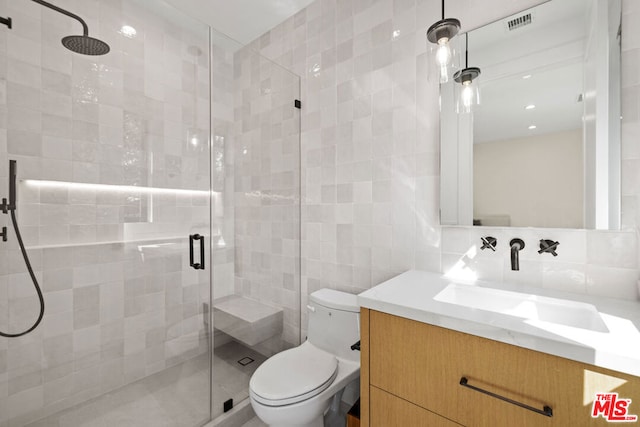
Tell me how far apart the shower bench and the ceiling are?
6.51ft

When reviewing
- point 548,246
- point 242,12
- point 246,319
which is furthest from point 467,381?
point 242,12

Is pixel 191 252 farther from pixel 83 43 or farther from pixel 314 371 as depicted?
pixel 83 43

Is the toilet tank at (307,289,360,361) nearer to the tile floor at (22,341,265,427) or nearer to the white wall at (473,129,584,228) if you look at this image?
the tile floor at (22,341,265,427)

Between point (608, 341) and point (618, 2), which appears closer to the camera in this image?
point (608, 341)

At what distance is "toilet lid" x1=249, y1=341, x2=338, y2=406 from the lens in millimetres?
1229

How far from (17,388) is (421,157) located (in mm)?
2266

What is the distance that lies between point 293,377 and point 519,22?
1.91 m

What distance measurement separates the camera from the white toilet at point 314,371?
1.22 meters

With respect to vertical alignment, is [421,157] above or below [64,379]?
above

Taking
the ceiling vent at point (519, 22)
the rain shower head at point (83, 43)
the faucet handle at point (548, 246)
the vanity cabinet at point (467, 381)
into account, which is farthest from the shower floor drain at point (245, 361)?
the ceiling vent at point (519, 22)

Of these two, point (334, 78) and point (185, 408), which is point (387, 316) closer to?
point (185, 408)

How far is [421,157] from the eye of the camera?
153 centimetres

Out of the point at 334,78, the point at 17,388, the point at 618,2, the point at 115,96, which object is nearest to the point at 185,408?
the point at 17,388

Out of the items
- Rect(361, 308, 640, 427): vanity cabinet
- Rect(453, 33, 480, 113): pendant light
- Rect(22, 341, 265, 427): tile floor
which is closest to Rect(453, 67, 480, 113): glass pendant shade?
Rect(453, 33, 480, 113): pendant light
